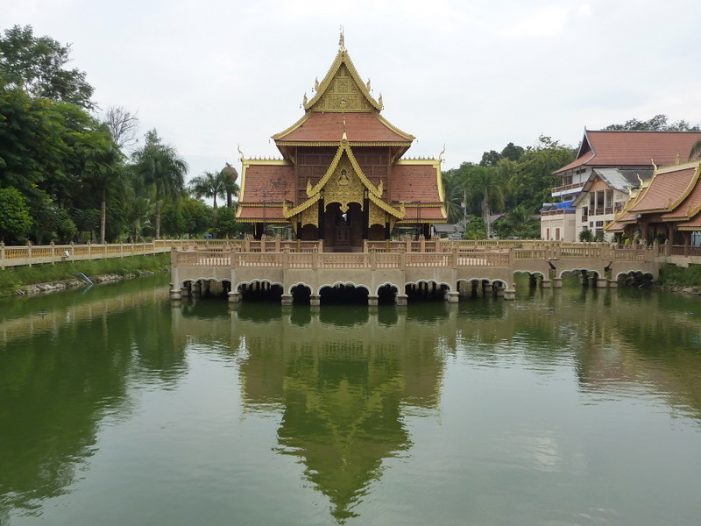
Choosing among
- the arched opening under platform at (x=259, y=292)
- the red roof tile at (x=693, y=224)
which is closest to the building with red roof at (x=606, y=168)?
the red roof tile at (x=693, y=224)

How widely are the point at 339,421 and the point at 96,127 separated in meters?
37.0

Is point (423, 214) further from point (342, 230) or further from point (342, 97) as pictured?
point (342, 97)

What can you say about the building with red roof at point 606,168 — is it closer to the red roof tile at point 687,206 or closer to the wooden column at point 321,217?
the red roof tile at point 687,206

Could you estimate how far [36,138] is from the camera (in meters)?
31.0

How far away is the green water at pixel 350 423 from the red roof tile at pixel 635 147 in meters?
32.7

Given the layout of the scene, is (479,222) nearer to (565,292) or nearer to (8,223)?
(565,292)

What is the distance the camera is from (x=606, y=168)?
49.1m

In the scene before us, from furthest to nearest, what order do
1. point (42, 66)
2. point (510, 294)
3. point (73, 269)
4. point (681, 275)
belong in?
point (42, 66)
point (73, 269)
point (681, 275)
point (510, 294)

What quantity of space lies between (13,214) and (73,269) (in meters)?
6.28

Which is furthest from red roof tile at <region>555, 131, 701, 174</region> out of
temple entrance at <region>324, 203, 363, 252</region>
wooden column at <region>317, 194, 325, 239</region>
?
wooden column at <region>317, 194, 325, 239</region>

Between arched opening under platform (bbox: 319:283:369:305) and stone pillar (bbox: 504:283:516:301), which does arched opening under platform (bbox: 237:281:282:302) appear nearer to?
arched opening under platform (bbox: 319:283:369:305)

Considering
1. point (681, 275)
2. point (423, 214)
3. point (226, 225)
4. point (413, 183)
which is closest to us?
point (423, 214)

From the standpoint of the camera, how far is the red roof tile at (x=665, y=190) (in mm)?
30109

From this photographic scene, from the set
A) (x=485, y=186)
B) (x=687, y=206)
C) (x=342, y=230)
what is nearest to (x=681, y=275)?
(x=687, y=206)
